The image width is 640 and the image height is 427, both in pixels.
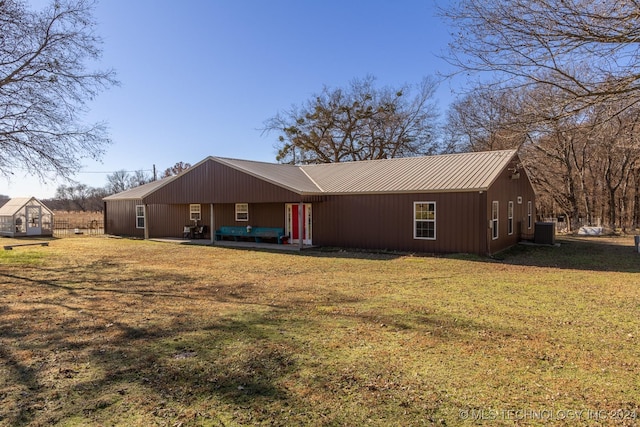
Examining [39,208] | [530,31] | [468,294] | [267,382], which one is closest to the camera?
[267,382]

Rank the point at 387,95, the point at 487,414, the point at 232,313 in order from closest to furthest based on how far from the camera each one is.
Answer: the point at 487,414 → the point at 232,313 → the point at 387,95

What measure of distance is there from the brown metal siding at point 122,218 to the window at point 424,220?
56.8ft

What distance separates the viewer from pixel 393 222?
48.6ft

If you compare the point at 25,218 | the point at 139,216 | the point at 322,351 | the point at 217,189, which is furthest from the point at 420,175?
the point at 25,218

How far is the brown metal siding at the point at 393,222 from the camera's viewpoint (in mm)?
13305

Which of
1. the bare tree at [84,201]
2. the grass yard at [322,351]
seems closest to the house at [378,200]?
the grass yard at [322,351]

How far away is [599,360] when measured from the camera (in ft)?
13.6

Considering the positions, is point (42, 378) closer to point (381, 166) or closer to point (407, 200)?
point (407, 200)

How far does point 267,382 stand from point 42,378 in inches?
86.4

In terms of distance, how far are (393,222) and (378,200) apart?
1029mm

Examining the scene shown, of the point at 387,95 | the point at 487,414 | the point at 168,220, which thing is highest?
the point at 387,95

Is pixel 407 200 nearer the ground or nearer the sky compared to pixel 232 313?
nearer the sky

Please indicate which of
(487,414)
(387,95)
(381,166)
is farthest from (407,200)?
(387,95)

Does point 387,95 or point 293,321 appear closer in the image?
point 293,321
